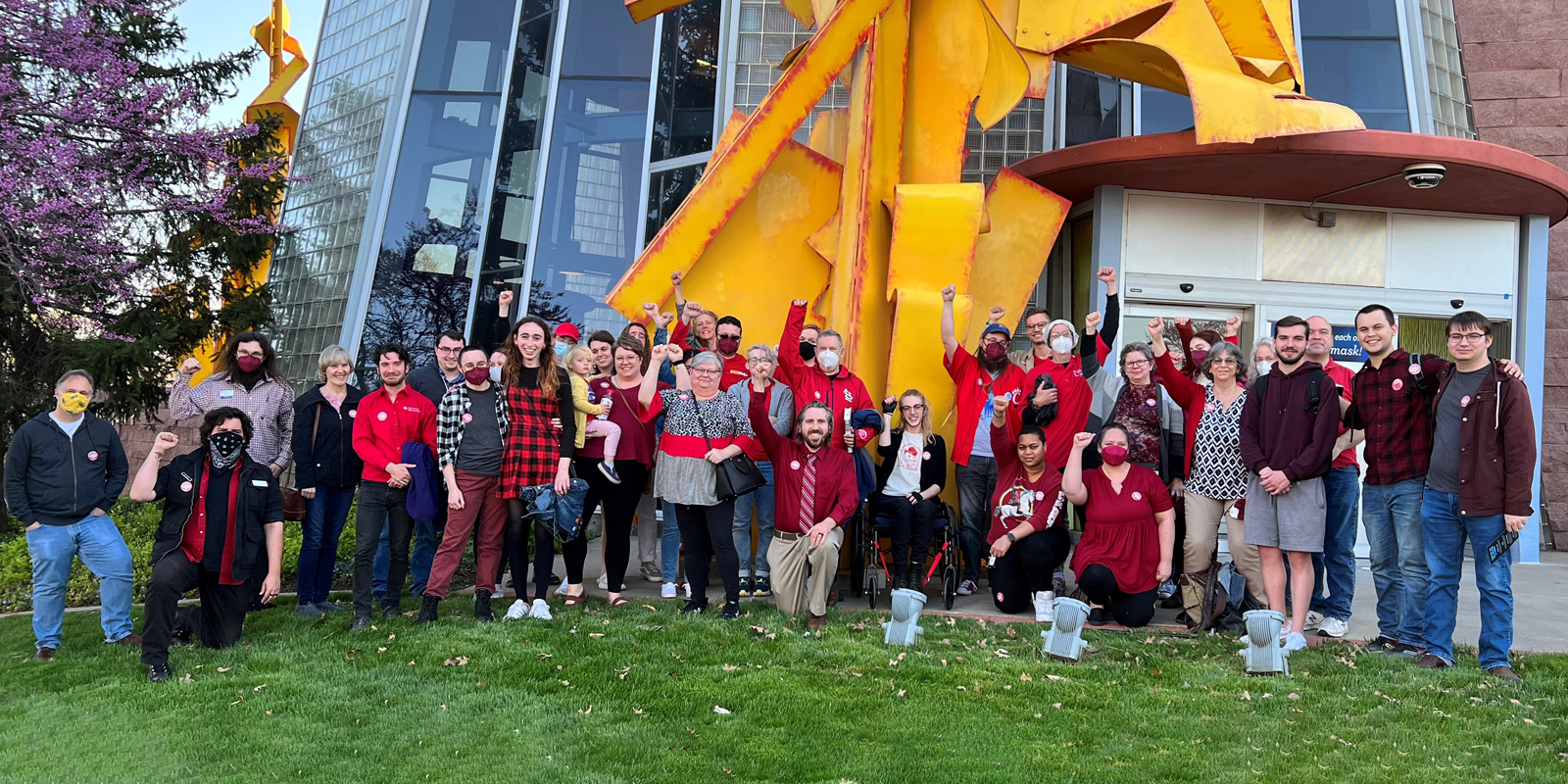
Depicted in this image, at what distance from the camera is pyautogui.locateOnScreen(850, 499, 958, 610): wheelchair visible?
6.43 m

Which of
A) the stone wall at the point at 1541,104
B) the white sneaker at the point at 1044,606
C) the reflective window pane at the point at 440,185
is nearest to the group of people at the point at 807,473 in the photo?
the white sneaker at the point at 1044,606

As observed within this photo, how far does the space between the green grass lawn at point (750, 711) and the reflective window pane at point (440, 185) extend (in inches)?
231

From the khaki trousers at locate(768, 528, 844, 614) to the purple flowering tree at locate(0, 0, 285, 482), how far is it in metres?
6.82

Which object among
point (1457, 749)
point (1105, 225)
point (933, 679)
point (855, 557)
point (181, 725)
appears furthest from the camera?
point (1105, 225)

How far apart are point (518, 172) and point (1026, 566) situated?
7226mm

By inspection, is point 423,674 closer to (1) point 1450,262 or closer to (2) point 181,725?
(2) point 181,725

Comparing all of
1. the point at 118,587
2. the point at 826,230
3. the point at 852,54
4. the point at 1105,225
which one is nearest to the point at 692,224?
the point at 826,230

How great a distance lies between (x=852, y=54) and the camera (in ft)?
26.0

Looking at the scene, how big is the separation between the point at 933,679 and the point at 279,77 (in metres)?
11.6

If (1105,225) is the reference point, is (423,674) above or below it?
below

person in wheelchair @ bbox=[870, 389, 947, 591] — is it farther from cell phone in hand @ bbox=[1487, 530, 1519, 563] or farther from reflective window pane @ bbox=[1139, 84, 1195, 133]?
reflective window pane @ bbox=[1139, 84, 1195, 133]

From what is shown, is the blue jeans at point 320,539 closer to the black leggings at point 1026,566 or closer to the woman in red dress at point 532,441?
the woman in red dress at point 532,441

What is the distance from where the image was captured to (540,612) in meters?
5.84

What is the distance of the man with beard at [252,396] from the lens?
20.3ft
